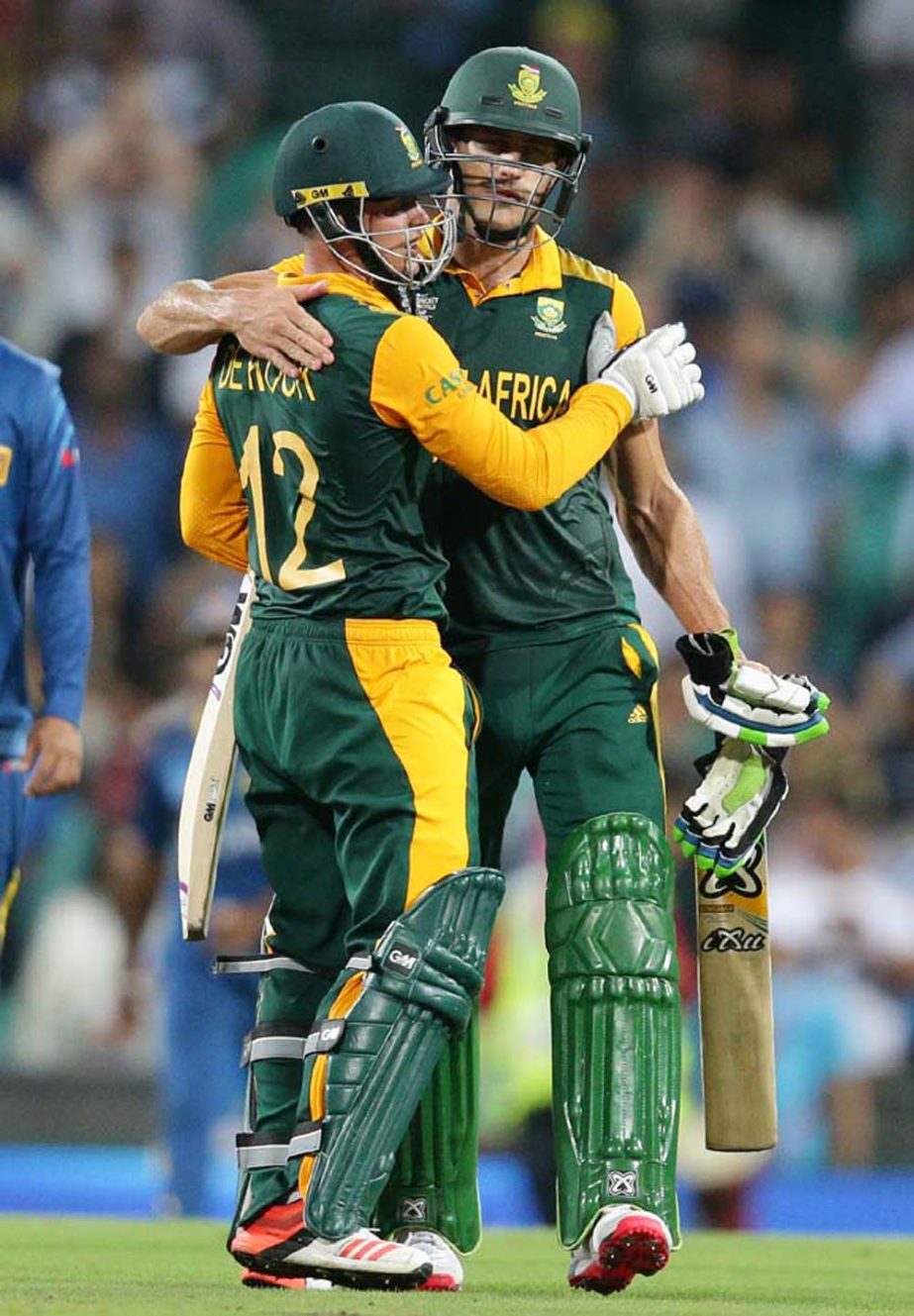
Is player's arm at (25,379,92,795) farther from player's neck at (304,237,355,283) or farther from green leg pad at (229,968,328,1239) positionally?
player's neck at (304,237,355,283)

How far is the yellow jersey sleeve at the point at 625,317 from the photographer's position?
15.5ft

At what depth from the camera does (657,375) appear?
4430 mm

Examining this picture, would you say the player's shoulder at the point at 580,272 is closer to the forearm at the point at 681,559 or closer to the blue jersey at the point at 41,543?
the forearm at the point at 681,559

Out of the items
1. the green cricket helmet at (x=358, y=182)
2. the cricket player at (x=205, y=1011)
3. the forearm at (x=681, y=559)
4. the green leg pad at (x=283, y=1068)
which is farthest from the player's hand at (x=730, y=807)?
the cricket player at (x=205, y=1011)

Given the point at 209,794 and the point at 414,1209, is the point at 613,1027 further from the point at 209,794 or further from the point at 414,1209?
the point at 209,794

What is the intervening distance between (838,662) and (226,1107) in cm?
388

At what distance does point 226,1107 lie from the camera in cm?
784

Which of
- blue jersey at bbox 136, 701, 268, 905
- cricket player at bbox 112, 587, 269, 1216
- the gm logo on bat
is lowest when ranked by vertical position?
cricket player at bbox 112, 587, 269, 1216

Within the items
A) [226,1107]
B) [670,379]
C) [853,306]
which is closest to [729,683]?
[670,379]

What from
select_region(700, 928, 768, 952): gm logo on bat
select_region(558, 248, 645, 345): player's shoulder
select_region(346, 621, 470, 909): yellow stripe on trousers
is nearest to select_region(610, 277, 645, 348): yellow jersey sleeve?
select_region(558, 248, 645, 345): player's shoulder

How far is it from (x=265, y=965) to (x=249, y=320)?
1.17m

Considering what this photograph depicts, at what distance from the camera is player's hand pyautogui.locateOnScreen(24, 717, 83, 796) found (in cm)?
542

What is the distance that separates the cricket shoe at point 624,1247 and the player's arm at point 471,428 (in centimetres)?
121

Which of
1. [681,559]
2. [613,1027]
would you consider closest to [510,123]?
[681,559]
